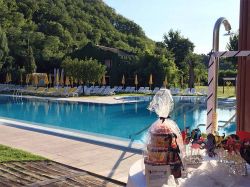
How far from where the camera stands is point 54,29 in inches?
1642

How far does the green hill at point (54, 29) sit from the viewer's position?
36.7 meters

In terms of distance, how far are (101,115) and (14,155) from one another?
32.3 ft

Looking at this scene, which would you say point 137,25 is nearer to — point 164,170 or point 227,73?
point 227,73

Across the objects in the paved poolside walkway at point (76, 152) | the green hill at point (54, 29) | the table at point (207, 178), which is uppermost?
the green hill at point (54, 29)

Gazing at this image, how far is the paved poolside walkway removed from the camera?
5336 mm

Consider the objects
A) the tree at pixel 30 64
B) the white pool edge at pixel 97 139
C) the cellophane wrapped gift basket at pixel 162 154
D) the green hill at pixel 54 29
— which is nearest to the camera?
the cellophane wrapped gift basket at pixel 162 154

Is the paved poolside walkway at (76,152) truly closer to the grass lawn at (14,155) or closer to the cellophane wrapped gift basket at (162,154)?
the grass lawn at (14,155)

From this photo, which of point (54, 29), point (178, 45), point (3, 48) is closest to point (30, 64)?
point (3, 48)

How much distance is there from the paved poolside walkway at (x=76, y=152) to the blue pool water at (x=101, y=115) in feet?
11.3

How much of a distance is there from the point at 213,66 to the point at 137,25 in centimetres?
5280

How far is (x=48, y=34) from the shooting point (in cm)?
4141

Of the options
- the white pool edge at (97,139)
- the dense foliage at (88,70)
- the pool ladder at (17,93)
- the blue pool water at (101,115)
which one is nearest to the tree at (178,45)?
the dense foliage at (88,70)

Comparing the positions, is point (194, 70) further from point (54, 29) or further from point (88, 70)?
point (54, 29)

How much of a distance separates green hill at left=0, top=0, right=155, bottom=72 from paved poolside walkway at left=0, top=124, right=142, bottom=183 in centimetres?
2754
